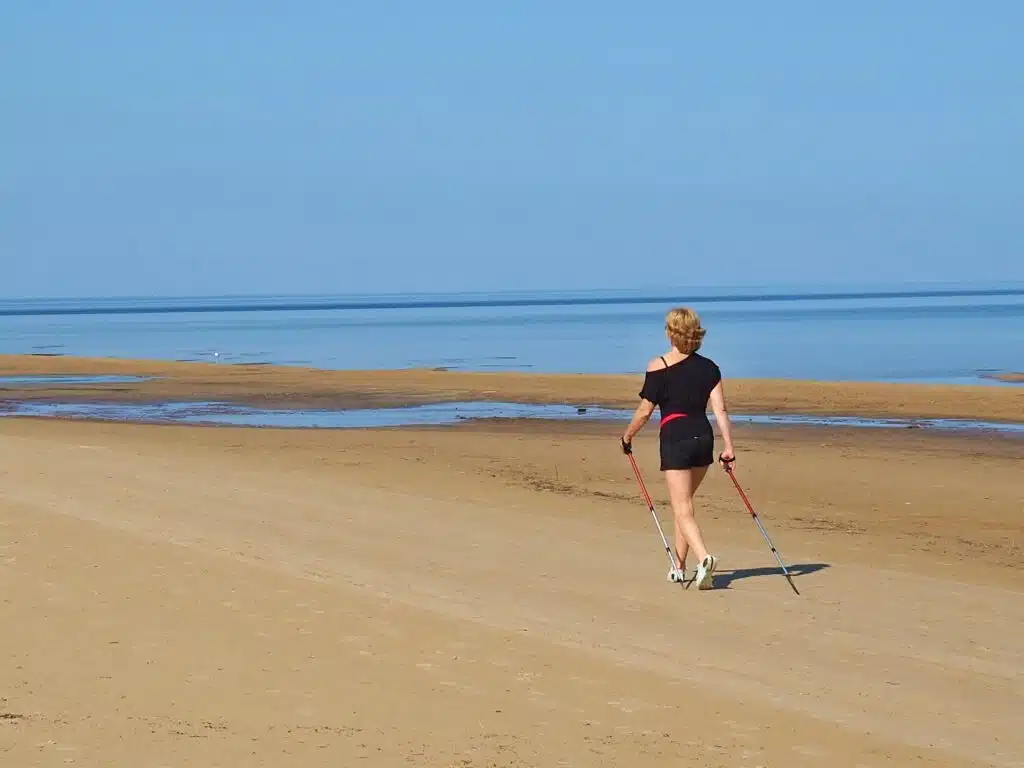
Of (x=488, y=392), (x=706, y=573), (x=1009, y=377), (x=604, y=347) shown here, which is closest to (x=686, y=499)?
(x=706, y=573)

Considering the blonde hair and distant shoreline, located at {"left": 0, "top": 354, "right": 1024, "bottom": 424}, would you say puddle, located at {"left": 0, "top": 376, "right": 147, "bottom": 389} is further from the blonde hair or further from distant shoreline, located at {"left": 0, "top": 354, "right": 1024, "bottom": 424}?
the blonde hair

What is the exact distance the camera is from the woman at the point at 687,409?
932cm

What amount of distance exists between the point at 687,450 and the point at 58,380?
35.3 meters

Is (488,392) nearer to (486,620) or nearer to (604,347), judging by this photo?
(604,347)

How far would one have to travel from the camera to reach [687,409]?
31.0 feet

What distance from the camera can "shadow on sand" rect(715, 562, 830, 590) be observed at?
1020 centimetres

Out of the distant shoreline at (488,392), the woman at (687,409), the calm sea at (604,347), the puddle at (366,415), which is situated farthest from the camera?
the calm sea at (604,347)

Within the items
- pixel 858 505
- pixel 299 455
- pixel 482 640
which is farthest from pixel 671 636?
pixel 299 455

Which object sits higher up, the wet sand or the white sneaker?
the white sneaker

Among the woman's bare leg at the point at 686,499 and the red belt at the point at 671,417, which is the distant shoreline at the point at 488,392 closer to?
the woman's bare leg at the point at 686,499

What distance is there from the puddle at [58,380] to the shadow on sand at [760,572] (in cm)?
3169

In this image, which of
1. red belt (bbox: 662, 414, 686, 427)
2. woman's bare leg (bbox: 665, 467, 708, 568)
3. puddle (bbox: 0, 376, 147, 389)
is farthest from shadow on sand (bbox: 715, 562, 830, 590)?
puddle (bbox: 0, 376, 147, 389)

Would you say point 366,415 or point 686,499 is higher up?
point 686,499

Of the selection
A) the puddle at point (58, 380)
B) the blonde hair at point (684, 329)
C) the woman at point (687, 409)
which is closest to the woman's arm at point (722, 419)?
the woman at point (687, 409)
